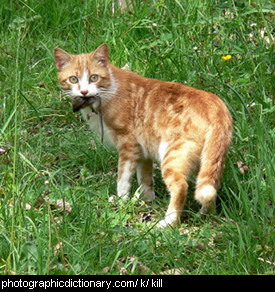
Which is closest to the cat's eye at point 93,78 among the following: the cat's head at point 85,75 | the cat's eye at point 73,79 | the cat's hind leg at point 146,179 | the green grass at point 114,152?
the cat's head at point 85,75

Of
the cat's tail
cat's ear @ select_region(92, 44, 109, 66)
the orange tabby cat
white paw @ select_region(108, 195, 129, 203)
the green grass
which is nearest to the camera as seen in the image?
the green grass

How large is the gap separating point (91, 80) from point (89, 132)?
2.65ft

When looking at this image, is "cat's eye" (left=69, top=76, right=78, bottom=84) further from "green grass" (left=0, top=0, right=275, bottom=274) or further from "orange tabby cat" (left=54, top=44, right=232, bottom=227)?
"green grass" (left=0, top=0, right=275, bottom=274)

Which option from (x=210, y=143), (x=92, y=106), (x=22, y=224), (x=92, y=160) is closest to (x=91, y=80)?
(x=92, y=106)

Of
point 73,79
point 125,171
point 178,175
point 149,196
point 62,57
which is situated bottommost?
point 149,196

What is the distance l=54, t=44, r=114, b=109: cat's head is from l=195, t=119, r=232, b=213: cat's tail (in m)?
1.11

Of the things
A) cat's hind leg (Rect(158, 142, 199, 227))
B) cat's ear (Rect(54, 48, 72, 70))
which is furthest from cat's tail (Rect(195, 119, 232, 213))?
cat's ear (Rect(54, 48, 72, 70))

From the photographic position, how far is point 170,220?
4691mm

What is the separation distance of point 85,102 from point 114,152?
0.61 metres

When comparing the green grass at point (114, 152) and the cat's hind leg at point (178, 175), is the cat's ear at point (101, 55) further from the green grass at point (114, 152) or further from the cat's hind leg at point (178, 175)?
the cat's hind leg at point (178, 175)

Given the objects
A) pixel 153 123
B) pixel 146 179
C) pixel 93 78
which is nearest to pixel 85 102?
pixel 93 78

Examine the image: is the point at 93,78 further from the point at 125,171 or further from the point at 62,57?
the point at 125,171

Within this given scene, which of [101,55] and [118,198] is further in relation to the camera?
[101,55]

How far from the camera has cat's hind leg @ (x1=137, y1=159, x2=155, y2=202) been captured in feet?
17.4
